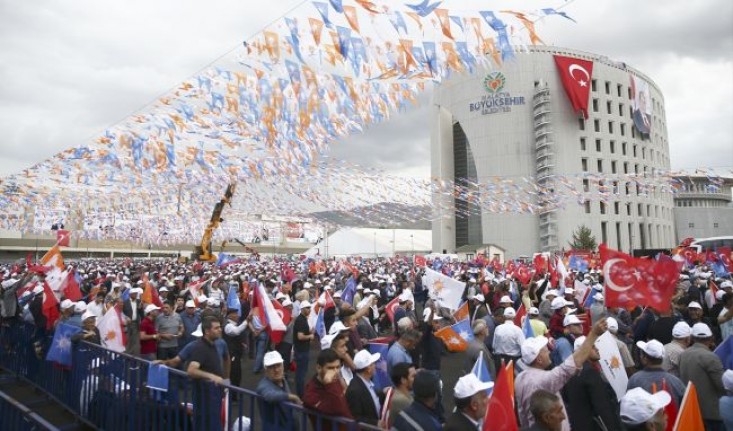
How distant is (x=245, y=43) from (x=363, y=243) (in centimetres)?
6351

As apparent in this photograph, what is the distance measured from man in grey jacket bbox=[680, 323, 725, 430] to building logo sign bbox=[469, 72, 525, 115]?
182 ft

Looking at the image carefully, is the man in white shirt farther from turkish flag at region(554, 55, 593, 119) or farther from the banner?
turkish flag at region(554, 55, 593, 119)

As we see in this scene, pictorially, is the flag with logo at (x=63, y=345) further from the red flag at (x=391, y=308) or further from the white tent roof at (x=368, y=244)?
the white tent roof at (x=368, y=244)

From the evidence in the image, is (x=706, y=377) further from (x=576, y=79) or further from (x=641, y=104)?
(x=641, y=104)

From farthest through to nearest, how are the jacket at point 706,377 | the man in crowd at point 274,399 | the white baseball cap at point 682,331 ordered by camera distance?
1. the white baseball cap at point 682,331
2. the jacket at point 706,377
3. the man in crowd at point 274,399

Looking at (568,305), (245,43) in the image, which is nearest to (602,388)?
(568,305)

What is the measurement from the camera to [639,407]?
3002 millimetres

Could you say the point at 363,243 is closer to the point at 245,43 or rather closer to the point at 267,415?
the point at 245,43

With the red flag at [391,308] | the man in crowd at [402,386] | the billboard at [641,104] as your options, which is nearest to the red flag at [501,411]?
the man in crowd at [402,386]

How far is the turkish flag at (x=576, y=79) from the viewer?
5453 cm

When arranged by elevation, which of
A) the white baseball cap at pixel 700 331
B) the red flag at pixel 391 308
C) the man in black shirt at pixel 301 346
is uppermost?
the white baseball cap at pixel 700 331

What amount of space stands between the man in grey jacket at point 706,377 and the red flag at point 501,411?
281cm

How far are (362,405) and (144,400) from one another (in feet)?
8.90

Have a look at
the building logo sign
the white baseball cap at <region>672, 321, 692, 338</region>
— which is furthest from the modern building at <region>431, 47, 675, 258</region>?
the white baseball cap at <region>672, 321, 692, 338</region>
